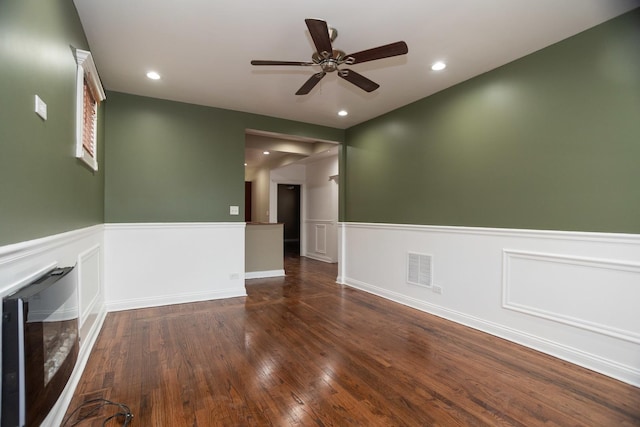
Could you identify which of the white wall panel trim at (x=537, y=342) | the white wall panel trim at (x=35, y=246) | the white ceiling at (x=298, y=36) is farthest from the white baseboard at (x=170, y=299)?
the white ceiling at (x=298, y=36)

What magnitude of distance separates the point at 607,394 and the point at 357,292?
290 centimetres

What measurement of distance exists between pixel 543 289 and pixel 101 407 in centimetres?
339

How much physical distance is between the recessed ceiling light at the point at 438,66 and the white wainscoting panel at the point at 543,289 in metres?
1.66

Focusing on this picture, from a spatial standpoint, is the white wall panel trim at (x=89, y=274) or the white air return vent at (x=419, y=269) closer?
the white wall panel trim at (x=89, y=274)

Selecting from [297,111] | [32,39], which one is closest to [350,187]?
[297,111]

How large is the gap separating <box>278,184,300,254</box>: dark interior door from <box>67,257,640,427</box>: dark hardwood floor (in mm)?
7315

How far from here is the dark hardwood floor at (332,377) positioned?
181cm

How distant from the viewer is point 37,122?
4.92 feet

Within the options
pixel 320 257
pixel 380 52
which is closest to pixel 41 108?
pixel 380 52

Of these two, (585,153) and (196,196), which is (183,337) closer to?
(196,196)

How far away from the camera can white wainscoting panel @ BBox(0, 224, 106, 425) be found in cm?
119

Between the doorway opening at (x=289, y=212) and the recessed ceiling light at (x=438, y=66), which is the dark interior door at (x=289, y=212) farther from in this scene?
the recessed ceiling light at (x=438, y=66)

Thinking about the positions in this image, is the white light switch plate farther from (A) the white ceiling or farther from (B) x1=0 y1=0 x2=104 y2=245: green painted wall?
(A) the white ceiling

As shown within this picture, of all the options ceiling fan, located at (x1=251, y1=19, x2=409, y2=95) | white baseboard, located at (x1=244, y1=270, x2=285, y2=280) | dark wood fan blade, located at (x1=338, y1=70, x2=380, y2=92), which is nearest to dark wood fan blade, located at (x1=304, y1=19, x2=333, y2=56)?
ceiling fan, located at (x1=251, y1=19, x2=409, y2=95)
